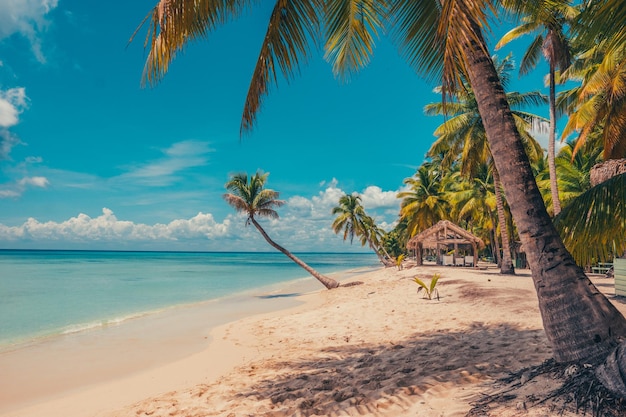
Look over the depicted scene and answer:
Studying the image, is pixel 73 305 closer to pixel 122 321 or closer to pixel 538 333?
pixel 122 321

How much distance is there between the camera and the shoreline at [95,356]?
6.19m

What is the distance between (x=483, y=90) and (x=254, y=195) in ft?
65.6

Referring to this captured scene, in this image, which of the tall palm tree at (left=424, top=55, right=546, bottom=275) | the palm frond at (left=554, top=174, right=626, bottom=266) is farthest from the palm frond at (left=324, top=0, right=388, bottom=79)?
the tall palm tree at (left=424, top=55, right=546, bottom=275)

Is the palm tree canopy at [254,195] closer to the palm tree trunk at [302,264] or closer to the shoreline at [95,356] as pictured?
the palm tree trunk at [302,264]

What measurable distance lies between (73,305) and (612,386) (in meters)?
19.9

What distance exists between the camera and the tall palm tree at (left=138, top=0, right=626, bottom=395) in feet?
9.45

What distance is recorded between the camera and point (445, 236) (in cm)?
2370

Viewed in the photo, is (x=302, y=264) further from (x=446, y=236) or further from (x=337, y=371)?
(x=337, y=371)

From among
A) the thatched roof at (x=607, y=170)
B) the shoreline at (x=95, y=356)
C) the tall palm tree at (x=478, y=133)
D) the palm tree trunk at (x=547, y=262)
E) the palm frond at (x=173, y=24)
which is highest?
the tall palm tree at (x=478, y=133)

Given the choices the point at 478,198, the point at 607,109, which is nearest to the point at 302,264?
the point at 478,198

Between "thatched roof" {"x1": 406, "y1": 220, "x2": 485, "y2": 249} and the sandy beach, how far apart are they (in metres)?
14.0

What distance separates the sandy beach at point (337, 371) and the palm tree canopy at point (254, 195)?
1326 centimetres

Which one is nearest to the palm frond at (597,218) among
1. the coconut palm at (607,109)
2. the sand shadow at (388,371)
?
the sand shadow at (388,371)

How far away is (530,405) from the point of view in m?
2.76
